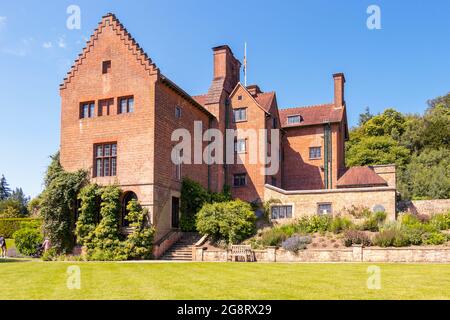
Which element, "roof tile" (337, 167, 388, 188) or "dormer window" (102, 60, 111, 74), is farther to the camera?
"roof tile" (337, 167, 388, 188)

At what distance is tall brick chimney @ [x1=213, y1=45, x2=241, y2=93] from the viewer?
3734 centimetres

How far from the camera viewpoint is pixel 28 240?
104 ft

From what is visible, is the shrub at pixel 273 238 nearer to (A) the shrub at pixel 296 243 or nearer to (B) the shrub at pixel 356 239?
(A) the shrub at pixel 296 243

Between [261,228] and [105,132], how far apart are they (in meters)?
11.7

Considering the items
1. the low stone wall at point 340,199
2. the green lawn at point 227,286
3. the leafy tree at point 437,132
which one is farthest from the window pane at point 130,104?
the leafy tree at point 437,132

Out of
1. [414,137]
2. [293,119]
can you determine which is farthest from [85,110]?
[414,137]

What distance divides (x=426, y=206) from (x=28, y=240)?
2760cm

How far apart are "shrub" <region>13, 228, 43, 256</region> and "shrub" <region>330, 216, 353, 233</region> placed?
64.1 ft

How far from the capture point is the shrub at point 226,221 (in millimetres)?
27403

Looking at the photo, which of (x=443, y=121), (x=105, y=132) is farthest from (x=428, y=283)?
(x=443, y=121)

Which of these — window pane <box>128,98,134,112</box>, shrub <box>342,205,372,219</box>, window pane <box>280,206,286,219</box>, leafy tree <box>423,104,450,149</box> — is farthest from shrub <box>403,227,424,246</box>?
leafy tree <box>423,104,450,149</box>

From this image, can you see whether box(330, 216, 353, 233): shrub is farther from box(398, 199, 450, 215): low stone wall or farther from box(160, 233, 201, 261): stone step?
box(160, 233, 201, 261): stone step

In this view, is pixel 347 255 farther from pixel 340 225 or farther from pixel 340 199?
pixel 340 199

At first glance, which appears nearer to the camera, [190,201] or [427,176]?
[190,201]
